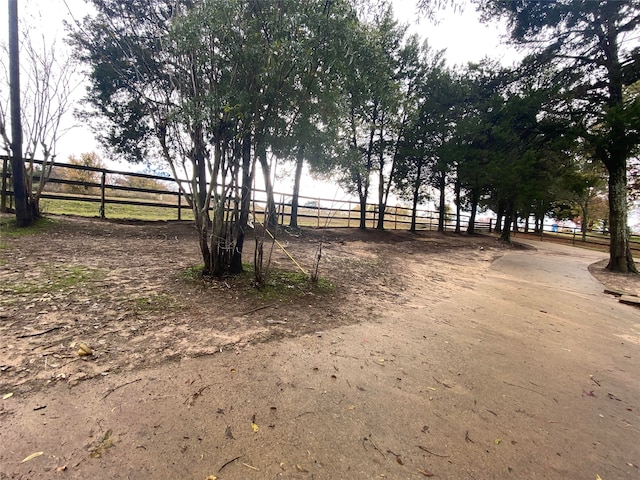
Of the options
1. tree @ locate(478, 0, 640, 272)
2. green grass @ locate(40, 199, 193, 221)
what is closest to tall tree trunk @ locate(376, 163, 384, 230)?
tree @ locate(478, 0, 640, 272)

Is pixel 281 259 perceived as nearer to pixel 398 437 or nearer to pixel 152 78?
pixel 152 78

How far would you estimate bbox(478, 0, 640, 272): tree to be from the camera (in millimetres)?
6504

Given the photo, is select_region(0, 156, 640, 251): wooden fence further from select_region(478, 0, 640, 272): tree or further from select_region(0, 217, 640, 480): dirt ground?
select_region(478, 0, 640, 272): tree

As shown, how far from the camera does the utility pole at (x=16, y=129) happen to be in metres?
5.55

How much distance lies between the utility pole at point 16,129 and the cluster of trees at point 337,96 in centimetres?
114

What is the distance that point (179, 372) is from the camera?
6.44 feet

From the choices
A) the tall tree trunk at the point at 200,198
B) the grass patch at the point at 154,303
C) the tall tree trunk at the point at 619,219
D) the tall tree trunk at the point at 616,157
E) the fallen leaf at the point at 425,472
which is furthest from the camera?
the tall tree trunk at the point at 619,219

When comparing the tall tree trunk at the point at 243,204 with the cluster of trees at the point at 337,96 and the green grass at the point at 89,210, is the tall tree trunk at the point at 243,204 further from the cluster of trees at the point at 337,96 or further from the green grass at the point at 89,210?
the green grass at the point at 89,210

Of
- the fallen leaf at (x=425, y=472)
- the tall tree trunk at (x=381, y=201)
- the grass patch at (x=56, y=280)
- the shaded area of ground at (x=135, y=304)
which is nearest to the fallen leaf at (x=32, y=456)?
the shaded area of ground at (x=135, y=304)

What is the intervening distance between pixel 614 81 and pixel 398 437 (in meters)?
10.3

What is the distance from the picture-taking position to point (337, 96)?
4387mm

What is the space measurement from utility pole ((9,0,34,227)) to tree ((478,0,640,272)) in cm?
1012

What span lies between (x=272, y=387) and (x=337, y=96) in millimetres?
4127

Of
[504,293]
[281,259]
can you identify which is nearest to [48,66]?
[281,259]
